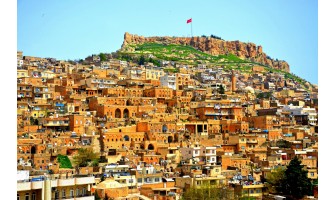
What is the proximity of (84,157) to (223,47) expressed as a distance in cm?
2651

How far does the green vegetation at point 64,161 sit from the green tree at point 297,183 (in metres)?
3.93

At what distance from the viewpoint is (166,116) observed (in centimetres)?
1438

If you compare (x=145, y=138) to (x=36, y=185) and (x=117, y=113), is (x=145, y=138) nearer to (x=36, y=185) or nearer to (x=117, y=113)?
(x=117, y=113)

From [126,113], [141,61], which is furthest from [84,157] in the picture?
[141,61]

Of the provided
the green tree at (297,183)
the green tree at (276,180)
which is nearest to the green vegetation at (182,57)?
the green tree at (276,180)

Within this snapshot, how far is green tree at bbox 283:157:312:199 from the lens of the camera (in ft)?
28.2

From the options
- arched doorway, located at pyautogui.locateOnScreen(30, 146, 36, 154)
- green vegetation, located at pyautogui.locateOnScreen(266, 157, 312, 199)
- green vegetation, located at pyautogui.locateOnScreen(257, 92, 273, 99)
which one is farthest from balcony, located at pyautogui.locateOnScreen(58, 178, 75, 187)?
green vegetation, located at pyautogui.locateOnScreen(257, 92, 273, 99)

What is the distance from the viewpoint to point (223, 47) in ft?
118

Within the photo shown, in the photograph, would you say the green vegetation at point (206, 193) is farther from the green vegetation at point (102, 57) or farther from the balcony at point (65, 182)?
the green vegetation at point (102, 57)

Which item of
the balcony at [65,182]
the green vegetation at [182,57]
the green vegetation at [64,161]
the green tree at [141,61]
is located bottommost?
the green vegetation at [64,161]

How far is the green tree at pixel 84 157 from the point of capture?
10.2 meters
